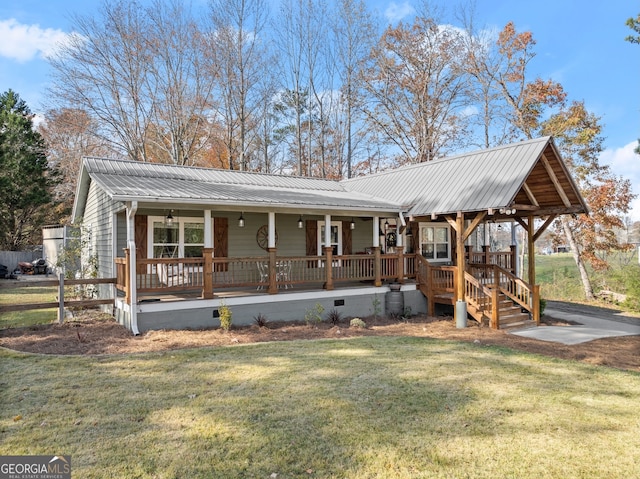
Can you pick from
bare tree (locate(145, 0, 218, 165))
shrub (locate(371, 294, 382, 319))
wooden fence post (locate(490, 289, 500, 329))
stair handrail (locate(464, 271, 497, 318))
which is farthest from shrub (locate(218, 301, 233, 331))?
bare tree (locate(145, 0, 218, 165))

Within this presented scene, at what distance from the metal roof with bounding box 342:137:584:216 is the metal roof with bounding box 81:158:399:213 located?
83cm

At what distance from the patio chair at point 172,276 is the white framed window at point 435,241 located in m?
8.57

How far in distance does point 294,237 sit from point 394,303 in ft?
13.0

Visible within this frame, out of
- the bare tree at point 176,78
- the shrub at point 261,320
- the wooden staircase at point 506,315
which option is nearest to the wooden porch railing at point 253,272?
the shrub at point 261,320

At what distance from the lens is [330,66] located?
2592 centimetres

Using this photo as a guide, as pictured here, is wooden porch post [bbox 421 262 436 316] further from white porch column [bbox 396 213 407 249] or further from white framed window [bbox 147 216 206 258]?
white framed window [bbox 147 216 206 258]

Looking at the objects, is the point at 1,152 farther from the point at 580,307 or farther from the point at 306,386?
the point at 580,307

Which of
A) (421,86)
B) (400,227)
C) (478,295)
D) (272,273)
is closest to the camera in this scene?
(272,273)

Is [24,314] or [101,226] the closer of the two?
[24,314]

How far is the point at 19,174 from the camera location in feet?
79.5

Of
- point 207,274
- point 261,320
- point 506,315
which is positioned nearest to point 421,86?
point 506,315

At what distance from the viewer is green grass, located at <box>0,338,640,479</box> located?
3438 mm

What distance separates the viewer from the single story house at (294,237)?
930cm

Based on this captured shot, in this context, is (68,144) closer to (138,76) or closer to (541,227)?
(138,76)
